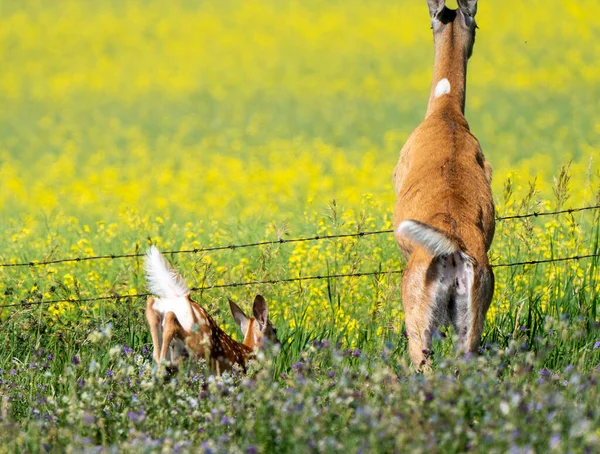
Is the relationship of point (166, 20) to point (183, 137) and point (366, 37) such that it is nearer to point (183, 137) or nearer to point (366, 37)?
point (366, 37)

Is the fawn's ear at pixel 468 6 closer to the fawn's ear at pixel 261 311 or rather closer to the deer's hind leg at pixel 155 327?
the fawn's ear at pixel 261 311

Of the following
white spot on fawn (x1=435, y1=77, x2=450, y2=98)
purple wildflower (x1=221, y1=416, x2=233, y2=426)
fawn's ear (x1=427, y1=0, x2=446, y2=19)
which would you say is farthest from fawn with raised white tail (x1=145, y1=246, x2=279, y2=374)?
fawn's ear (x1=427, y1=0, x2=446, y2=19)

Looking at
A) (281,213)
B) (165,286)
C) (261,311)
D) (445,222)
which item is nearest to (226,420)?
(165,286)

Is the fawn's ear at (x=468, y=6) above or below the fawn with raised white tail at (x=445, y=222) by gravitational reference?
above

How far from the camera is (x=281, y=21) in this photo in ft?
101

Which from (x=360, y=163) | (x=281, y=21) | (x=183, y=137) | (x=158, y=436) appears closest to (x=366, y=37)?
(x=281, y=21)

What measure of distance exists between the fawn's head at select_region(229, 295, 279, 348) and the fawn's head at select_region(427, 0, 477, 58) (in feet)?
8.59

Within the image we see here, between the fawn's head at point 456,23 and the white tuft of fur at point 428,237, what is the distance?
2.83 metres

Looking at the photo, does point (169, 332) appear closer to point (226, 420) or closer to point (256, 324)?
point (256, 324)

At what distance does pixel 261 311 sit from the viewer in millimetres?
7043

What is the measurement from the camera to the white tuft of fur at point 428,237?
561cm

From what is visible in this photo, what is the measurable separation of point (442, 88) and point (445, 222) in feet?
6.49

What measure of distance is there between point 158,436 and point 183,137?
1601 cm

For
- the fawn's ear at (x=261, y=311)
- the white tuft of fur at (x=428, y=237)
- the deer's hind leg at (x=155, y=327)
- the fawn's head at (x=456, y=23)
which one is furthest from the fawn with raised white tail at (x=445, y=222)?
the deer's hind leg at (x=155, y=327)
